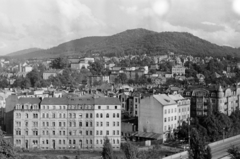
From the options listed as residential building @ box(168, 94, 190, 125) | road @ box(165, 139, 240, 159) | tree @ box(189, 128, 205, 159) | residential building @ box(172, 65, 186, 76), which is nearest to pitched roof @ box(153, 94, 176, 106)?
residential building @ box(168, 94, 190, 125)

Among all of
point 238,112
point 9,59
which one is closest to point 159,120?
point 238,112

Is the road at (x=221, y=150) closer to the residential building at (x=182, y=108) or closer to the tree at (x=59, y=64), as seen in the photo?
the residential building at (x=182, y=108)

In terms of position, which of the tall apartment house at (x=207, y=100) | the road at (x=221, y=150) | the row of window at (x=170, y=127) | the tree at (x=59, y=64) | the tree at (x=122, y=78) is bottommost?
the road at (x=221, y=150)

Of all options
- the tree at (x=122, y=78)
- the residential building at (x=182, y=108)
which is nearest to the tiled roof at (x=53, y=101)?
the residential building at (x=182, y=108)

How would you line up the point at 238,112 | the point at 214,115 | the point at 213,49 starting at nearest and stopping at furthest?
1. the point at 214,115
2. the point at 238,112
3. the point at 213,49

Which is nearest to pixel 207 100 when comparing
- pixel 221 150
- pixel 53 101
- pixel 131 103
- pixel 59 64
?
pixel 131 103

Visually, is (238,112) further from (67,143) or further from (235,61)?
(235,61)

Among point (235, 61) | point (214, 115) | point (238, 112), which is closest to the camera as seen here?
point (214, 115)
